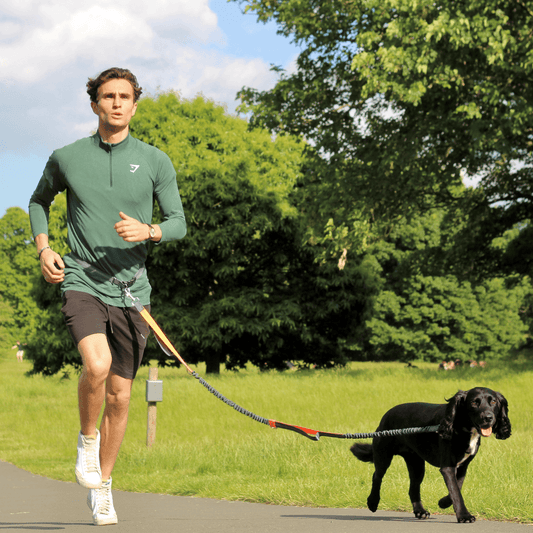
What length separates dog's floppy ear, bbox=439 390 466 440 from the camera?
3857 millimetres

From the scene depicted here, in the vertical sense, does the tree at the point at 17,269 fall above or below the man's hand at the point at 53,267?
above

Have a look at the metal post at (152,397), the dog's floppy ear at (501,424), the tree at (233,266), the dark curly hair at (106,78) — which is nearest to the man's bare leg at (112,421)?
the dark curly hair at (106,78)

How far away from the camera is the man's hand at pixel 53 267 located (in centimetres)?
406

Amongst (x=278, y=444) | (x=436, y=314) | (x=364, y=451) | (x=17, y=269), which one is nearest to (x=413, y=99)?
(x=278, y=444)

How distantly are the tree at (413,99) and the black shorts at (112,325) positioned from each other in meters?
11.1

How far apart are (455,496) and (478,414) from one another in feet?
1.70

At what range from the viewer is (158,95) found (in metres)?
29.8

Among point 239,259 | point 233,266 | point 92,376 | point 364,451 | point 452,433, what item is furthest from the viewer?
point 239,259

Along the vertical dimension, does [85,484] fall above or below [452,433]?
below

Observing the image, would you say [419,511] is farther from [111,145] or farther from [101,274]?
[111,145]

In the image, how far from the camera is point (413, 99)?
1445cm

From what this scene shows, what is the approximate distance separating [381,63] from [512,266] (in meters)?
8.87

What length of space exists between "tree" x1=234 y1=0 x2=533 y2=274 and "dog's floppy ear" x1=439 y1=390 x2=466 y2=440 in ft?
36.7

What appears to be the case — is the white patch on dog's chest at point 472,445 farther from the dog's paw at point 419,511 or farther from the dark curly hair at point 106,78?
the dark curly hair at point 106,78
